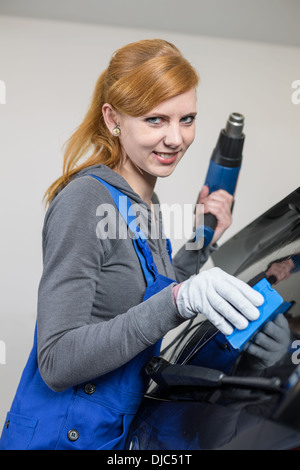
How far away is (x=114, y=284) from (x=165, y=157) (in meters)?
0.33

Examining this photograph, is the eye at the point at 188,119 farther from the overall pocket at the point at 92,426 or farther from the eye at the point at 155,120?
the overall pocket at the point at 92,426

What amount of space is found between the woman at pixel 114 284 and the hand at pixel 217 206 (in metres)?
0.36

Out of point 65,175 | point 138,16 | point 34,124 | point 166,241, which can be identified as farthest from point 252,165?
point 65,175

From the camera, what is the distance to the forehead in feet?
4.17

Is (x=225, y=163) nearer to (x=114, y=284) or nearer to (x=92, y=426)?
(x=114, y=284)

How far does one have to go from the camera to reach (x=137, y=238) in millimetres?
1228

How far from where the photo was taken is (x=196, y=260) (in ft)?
5.81

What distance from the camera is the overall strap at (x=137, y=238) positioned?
1.22m

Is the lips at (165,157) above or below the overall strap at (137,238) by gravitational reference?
above

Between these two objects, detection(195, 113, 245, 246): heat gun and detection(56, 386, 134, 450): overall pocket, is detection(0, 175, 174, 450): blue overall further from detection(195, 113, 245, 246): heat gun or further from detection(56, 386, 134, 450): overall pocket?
detection(195, 113, 245, 246): heat gun

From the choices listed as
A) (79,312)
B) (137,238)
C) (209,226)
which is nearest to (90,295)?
(79,312)

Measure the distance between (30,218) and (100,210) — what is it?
1.37 metres

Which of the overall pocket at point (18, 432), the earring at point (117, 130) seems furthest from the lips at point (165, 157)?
the overall pocket at point (18, 432)
